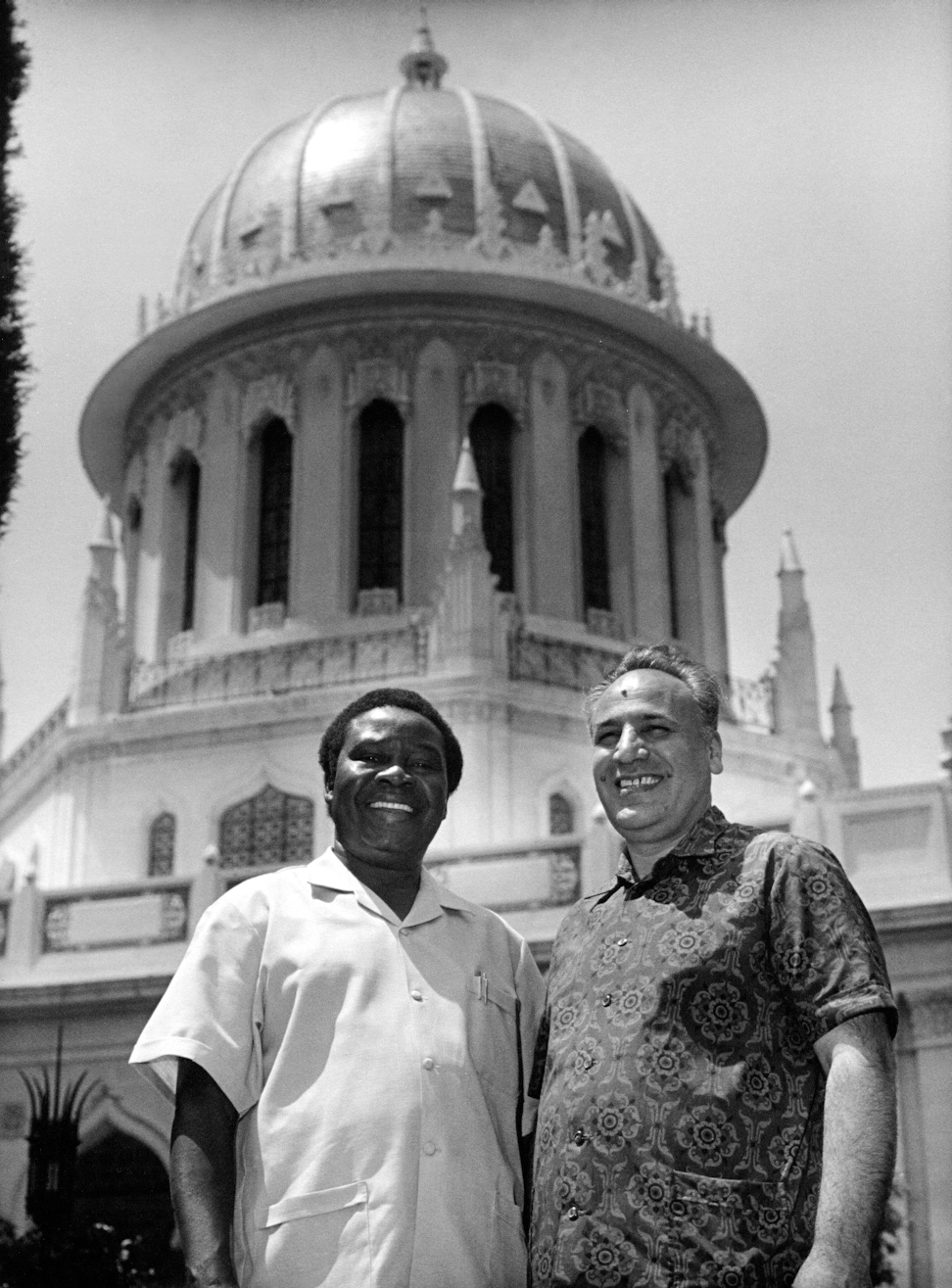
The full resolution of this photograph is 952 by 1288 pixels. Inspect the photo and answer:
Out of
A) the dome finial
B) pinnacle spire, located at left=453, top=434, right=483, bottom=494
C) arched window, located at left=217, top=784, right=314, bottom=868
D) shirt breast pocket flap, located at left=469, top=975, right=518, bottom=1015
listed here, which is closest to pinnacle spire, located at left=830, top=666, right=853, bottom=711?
pinnacle spire, located at left=453, top=434, right=483, bottom=494

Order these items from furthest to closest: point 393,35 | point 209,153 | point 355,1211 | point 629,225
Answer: point 629,225 → point 209,153 → point 393,35 → point 355,1211

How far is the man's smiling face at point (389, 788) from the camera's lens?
162 inches

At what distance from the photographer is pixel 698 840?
390cm

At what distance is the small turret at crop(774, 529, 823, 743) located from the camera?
2706 centimetres

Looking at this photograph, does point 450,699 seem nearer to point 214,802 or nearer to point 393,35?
point 214,802

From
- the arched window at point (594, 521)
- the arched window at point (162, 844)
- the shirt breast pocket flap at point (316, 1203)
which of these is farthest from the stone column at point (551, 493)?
the shirt breast pocket flap at point (316, 1203)

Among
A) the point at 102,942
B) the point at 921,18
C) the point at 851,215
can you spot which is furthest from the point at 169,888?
the point at 921,18

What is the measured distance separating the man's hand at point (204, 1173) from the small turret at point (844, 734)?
2439cm

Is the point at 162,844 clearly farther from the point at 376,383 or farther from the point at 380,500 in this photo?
the point at 376,383

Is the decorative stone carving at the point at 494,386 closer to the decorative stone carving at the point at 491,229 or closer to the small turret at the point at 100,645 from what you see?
the decorative stone carving at the point at 491,229

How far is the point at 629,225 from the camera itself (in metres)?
29.4

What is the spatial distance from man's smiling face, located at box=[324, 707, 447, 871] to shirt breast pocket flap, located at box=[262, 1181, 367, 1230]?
2.46 ft

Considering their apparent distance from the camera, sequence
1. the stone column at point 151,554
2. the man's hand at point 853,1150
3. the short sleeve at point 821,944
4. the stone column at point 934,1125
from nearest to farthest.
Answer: the man's hand at point 853,1150 → the short sleeve at point 821,944 → the stone column at point 934,1125 → the stone column at point 151,554

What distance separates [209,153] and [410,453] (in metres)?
10.3
